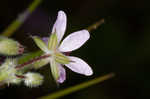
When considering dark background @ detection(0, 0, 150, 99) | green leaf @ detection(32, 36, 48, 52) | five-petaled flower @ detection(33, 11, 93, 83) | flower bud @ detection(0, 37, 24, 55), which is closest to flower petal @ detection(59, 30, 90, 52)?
five-petaled flower @ detection(33, 11, 93, 83)

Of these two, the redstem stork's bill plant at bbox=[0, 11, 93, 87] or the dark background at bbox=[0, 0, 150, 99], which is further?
the dark background at bbox=[0, 0, 150, 99]

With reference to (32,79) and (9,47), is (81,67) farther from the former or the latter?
(9,47)

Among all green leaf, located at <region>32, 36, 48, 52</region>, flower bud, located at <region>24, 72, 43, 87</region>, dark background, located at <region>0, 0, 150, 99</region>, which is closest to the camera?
green leaf, located at <region>32, 36, 48, 52</region>

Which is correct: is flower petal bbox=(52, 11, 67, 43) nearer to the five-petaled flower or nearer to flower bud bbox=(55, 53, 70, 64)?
the five-petaled flower

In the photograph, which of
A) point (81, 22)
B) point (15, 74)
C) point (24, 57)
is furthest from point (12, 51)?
point (81, 22)

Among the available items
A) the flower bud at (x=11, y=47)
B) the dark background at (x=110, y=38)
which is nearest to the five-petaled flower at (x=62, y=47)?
the flower bud at (x=11, y=47)

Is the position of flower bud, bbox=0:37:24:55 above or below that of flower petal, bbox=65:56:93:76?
above
